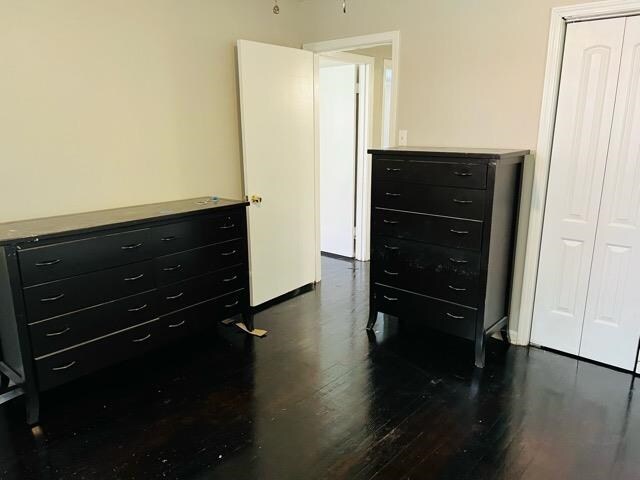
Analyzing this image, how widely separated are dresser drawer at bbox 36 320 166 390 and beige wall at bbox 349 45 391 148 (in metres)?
3.01

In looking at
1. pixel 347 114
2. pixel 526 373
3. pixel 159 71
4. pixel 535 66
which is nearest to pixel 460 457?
pixel 526 373

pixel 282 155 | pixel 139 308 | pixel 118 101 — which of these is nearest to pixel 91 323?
pixel 139 308

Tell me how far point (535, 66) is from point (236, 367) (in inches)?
101

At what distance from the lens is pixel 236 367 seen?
9.21 ft

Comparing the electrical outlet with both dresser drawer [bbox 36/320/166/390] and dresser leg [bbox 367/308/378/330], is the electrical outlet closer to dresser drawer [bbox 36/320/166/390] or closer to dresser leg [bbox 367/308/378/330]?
dresser leg [bbox 367/308/378/330]

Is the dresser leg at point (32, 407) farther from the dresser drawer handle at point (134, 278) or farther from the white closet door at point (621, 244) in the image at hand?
the white closet door at point (621, 244)

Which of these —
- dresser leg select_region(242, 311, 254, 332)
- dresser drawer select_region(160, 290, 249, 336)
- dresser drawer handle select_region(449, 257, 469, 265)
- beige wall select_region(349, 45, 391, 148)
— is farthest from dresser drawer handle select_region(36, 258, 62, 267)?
beige wall select_region(349, 45, 391, 148)

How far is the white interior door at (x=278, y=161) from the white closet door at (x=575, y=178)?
1.90 m

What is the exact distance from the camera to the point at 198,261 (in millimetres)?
2867

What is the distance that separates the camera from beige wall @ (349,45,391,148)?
4.57 m

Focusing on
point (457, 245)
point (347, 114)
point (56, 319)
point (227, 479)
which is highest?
point (347, 114)

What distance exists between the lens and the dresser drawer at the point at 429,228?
2678 millimetres

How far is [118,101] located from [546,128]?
102 inches

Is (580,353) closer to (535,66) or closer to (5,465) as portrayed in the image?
(535,66)
